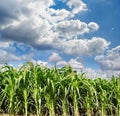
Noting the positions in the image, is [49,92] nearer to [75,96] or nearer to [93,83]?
[75,96]

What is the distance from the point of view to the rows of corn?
6.50m

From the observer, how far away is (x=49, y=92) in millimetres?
6590

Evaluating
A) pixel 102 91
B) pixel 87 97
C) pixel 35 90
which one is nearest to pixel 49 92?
pixel 35 90

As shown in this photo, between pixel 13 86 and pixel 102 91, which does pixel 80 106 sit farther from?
pixel 13 86

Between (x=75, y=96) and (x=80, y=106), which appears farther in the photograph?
(x=80, y=106)

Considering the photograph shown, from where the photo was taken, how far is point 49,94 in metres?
6.58

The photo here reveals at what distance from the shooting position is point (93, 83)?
7777mm

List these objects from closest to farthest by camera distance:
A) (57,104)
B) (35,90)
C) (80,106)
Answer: (35,90), (57,104), (80,106)

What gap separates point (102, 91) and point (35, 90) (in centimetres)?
169

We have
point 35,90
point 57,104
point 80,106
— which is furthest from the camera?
point 80,106

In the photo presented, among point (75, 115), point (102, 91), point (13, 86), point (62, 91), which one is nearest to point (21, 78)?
point (13, 86)

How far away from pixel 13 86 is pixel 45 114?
886mm

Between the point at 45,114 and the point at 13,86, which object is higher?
the point at 13,86

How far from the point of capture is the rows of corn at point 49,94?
256 inches
